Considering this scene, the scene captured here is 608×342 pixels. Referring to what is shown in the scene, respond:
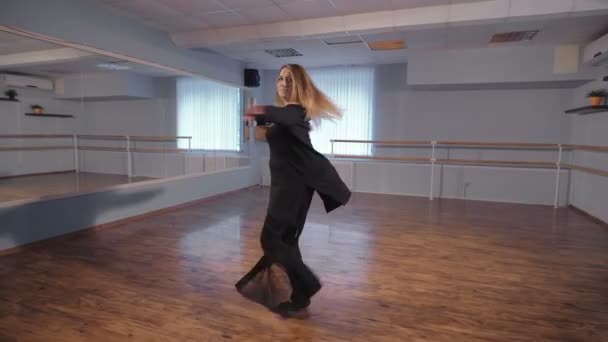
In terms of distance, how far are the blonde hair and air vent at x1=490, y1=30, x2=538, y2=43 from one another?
3692 millimetres

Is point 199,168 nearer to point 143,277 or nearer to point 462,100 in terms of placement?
point 143,277

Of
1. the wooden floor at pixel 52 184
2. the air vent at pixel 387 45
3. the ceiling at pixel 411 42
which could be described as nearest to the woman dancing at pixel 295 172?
the wooden floor at pixel 52 184

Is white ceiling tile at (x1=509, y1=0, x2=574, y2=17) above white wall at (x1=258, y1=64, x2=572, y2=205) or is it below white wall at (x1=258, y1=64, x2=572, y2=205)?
above

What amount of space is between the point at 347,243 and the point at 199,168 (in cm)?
285

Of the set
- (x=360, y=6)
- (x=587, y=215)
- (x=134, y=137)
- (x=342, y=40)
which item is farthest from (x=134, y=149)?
(x=587, y=215)

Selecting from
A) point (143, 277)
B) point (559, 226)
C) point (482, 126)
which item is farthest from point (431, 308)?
point (482, 126)

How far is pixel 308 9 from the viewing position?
3.75 m

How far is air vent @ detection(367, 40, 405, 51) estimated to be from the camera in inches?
186

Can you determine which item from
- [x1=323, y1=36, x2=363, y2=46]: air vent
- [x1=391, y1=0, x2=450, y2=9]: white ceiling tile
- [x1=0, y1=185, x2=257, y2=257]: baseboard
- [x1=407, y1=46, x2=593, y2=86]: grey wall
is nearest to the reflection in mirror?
[x1=0, y1=185, x2=257, y2=257]: baseboard

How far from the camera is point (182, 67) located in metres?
4.69

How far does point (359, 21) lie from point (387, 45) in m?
1.15

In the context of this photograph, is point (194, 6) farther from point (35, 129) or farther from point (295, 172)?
point (295, 172)

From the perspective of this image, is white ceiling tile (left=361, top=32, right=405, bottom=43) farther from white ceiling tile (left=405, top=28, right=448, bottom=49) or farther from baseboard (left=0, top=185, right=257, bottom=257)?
baseboard (left=0, top=185, right=257, bottom=257)

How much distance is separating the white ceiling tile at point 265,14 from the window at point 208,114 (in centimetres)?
151
